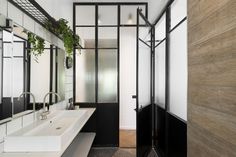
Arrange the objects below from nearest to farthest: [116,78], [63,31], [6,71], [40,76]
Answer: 1. [6,71]
2. [40,76]
3. [63,31]
4. [116,78]

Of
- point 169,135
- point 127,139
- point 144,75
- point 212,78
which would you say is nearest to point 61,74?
point 144,75

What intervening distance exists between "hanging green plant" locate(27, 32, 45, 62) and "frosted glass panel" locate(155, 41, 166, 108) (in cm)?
190

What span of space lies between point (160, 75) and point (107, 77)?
121 centimetres

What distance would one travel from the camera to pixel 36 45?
233 centimetres

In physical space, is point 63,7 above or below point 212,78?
above

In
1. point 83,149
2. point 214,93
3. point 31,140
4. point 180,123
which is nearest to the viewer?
point 214,93

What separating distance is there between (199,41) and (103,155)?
3056 millimetres

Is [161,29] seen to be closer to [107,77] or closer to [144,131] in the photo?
[107,77]

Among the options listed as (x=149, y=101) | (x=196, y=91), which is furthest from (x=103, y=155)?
(x=196, y=91)

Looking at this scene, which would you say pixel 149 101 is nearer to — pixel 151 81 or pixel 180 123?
pixel 151 81

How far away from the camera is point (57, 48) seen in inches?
122

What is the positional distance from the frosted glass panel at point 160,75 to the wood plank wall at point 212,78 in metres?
1.76


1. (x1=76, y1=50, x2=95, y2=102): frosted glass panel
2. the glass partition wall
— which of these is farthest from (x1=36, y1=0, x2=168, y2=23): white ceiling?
(x1=76, y1=50, x2=95, y2=102): frosted glass panel

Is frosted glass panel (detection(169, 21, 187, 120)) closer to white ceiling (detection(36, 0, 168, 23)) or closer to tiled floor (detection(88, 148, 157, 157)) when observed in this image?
white ceiling (detection(36, 0, 168, 23))
